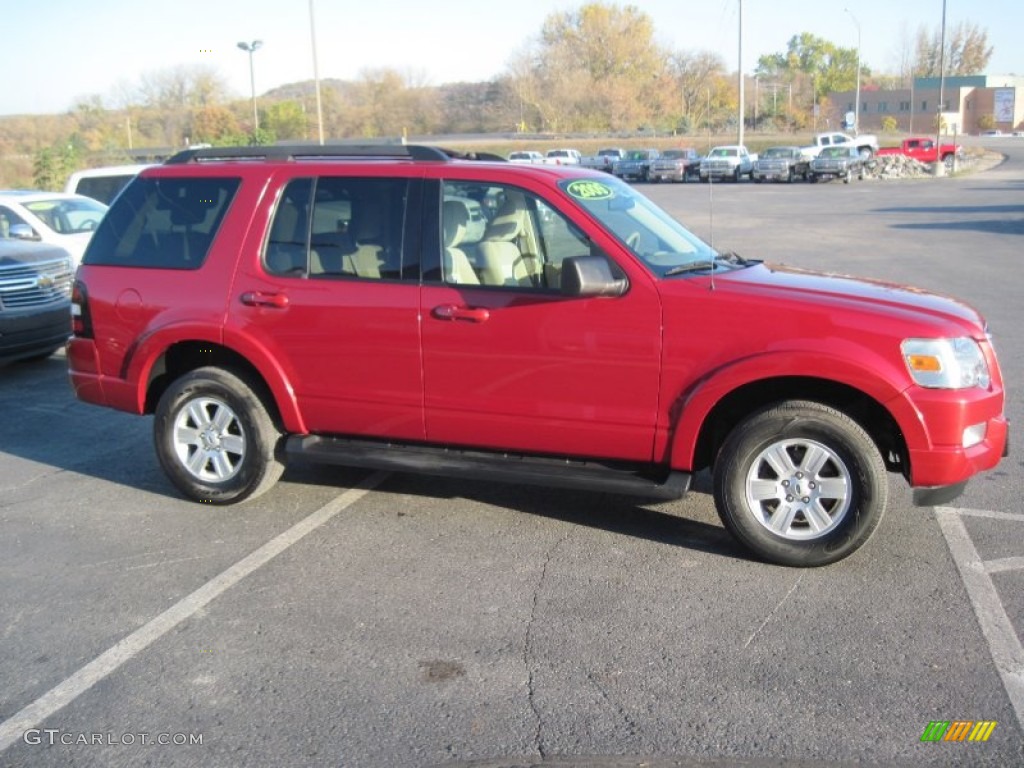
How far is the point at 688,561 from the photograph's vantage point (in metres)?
5.04

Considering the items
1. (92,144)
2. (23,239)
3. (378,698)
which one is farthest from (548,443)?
(92,144)

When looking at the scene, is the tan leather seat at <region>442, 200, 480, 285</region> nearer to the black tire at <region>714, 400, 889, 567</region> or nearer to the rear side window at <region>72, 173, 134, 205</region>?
the black tire at <region>714, 400, 889, 567</region>

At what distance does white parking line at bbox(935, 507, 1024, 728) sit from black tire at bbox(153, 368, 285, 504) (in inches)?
145

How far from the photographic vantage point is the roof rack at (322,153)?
5.66m

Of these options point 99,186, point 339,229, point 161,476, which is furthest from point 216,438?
point 99,186

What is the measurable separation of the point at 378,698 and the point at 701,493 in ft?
9.28

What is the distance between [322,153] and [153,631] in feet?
9.43

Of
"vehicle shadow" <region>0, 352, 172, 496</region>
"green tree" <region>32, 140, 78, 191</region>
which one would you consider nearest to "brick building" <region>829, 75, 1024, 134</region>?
"green tree" <region>32, 140, 78, 191</region>

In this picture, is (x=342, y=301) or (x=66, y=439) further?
(x=66, y=439)

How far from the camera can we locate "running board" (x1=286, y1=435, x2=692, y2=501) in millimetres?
5016

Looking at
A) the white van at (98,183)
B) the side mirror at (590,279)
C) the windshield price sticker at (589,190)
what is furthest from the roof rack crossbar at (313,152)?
the white van at (98,183)

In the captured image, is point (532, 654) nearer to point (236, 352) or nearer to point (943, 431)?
point (943, 431)

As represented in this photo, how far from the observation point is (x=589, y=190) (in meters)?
5.42

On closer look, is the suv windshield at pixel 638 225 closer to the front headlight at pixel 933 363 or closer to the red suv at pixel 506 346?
the red suv at pixel 506 346
